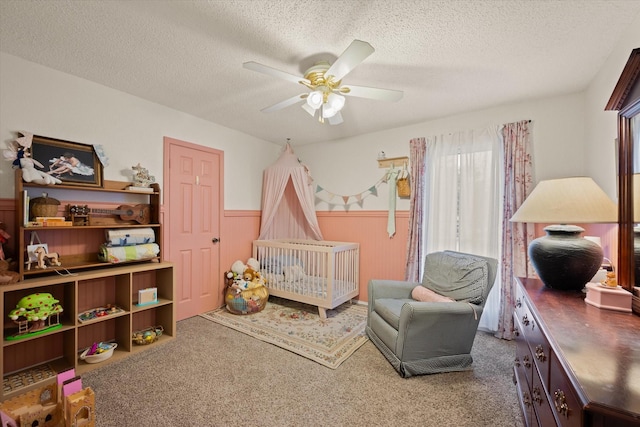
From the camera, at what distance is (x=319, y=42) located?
69.8 inches

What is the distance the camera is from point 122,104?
8.45 ft

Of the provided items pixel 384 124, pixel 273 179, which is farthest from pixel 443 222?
pixel 273 179

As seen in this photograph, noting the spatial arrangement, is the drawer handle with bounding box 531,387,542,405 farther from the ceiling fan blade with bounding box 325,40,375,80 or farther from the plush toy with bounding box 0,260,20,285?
the plush toy with bounding box 0,260,20,285

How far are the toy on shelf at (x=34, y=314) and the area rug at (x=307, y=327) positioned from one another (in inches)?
55.7

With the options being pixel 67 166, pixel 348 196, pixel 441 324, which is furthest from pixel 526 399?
pixel 67 166

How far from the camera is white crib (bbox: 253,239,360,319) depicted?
124 inches

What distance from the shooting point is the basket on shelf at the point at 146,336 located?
95.7 inches

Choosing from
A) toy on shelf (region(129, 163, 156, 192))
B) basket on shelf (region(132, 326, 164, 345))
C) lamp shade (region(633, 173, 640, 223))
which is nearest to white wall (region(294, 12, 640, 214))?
lamp shade (region(633, 173, 640, 223))

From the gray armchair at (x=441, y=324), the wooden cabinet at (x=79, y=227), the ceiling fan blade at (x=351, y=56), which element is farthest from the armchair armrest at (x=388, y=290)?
the wooden cabinet at (x=79, y=227)

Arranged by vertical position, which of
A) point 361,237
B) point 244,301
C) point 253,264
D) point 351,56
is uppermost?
point 351,56

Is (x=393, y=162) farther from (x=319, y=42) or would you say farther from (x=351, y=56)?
(x=351, y=56)

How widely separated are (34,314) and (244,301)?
1744mm

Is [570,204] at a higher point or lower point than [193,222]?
higher

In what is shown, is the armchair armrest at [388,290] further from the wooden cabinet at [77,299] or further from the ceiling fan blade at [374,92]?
the wooden cabinet at [77,299]
